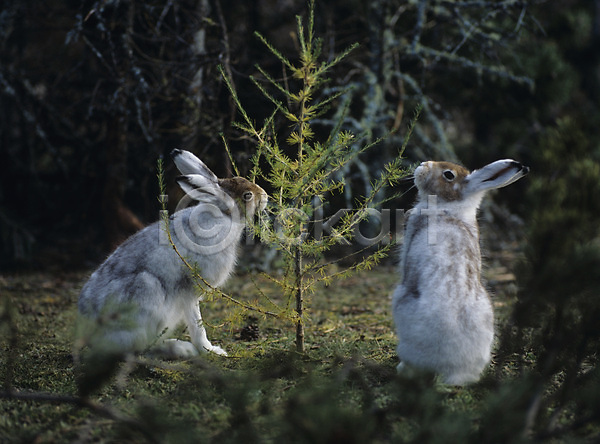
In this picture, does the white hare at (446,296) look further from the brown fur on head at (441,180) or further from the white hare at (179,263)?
the white hare at (179,263)

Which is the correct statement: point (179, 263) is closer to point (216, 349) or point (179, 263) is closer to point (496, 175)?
point (216, 349)

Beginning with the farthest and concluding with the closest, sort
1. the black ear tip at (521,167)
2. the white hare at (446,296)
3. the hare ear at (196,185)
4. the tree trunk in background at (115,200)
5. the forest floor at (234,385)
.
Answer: the tree trunk in background at (115,200), the hare ear at (196,185), the black ear tip at (521,167), the white hare at (446,296), the forest floor at (234,385)

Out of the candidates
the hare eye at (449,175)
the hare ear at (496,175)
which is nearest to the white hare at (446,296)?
the hare ear at (496,175)

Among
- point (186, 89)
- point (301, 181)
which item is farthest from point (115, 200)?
point (301, 181)

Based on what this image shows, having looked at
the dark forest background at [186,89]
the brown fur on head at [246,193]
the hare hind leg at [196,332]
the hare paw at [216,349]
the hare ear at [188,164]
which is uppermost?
the dark forest background at [186,89]

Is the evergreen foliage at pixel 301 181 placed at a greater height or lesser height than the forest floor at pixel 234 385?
greater

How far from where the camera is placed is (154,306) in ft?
12.4

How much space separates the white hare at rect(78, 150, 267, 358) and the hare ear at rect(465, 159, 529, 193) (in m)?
1.36

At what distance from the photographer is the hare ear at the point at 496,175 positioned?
3.53 meters

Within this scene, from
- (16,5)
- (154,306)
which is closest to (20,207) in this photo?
(16,5)

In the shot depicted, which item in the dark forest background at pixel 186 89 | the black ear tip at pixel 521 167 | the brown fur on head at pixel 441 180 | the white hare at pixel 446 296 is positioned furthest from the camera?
the dark forest background at pixel 186 89

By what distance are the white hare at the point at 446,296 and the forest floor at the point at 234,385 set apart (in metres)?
0.18

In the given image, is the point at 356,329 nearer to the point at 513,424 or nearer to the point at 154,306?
the point at 154,306

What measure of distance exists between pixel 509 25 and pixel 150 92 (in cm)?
493
